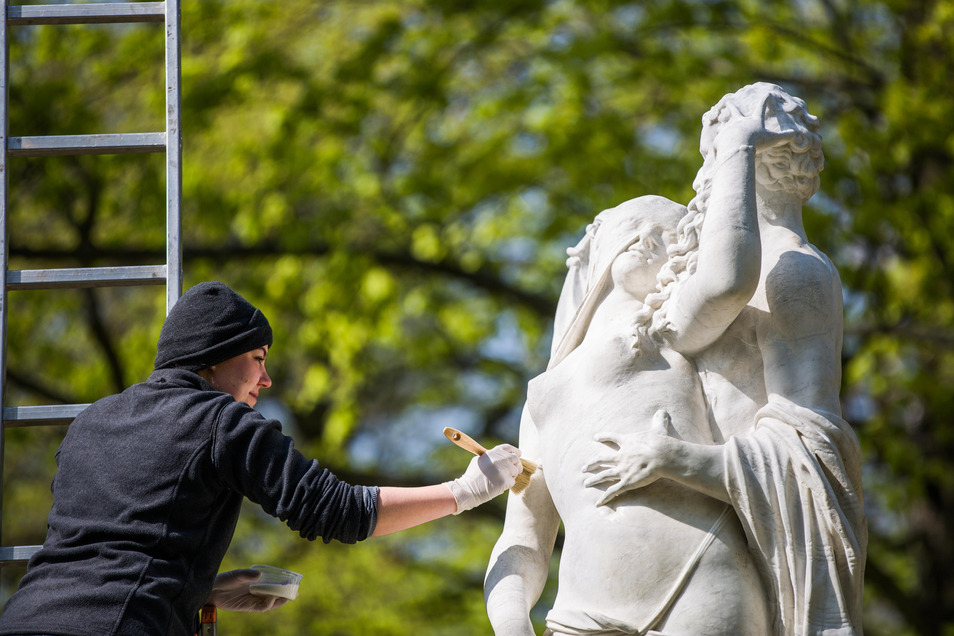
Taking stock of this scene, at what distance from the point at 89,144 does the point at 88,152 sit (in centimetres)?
6

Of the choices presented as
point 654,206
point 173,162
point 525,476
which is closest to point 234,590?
point 525,476

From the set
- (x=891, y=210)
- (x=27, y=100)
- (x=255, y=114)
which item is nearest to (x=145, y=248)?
(x=27, y=100)

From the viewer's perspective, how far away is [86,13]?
12.0 ft

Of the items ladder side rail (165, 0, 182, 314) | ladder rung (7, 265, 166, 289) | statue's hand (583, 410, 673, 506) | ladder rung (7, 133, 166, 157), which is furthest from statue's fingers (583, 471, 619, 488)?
ladder rung (7, 133, 166, 157)

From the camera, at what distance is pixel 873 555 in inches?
336

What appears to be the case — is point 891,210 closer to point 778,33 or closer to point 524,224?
point 778,33

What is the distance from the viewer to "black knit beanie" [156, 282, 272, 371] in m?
2.82

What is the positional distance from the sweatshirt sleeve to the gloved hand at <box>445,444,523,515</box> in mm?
326

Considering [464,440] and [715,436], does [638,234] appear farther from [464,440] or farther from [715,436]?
[464,440]

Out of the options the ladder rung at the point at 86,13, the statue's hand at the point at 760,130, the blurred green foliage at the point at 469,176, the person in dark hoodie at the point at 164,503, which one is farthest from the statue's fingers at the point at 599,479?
the blurred green foliage at the point at 469,176

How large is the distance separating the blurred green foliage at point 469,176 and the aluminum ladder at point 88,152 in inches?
174

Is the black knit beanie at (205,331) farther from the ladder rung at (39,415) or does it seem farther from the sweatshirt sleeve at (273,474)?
the ladder rung at (39,415)

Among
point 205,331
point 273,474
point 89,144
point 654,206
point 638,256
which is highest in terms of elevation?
point 89,144

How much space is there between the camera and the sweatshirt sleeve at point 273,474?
8.61 feet
